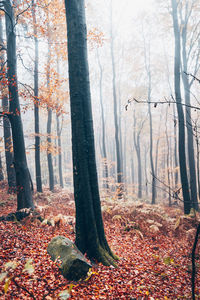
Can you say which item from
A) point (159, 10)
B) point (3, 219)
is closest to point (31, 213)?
point (3, 219)

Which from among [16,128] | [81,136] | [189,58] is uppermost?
[189,58]

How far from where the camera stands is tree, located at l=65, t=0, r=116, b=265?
4.18 m

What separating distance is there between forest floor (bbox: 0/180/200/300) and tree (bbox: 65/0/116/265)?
0.59 metres

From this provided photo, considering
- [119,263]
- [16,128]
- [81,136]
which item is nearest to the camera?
[81,136]

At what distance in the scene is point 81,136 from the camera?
4.22 meters

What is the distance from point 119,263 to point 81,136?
3.17 m

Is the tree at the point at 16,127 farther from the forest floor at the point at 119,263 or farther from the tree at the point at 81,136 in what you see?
the tree at the point at 81,136

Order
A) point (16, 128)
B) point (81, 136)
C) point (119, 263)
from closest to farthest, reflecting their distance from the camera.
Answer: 1. point (81, 136)
2. point (119, 263)
3. point (16, 128)

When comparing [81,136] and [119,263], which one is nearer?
[81,136]

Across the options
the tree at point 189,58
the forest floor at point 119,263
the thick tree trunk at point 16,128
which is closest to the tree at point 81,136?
the forest floor at point 119,263

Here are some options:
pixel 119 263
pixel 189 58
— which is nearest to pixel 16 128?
pixel 119 263

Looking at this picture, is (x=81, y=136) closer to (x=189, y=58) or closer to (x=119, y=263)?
(x=119, y=263)

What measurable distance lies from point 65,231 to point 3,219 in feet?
6.57

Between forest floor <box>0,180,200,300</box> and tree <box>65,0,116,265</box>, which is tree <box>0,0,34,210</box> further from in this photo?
tree <box>65,0,116,265</box>
